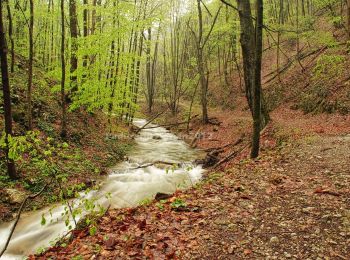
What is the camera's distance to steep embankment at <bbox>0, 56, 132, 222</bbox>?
27.4 feet

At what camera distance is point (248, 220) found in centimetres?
552

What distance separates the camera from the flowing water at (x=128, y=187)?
288 inches

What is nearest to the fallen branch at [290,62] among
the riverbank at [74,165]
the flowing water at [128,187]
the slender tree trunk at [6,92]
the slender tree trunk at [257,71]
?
the flowing water at [128,187]

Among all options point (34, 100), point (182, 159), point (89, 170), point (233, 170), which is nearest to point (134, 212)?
point (233, 170)

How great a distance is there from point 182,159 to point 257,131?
21.2ft

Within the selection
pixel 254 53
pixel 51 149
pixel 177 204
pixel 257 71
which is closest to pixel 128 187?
pixel 51 149

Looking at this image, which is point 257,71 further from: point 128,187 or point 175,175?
point 128,187

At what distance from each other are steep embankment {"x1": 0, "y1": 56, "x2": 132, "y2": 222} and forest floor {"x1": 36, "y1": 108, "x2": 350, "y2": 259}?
1339mm

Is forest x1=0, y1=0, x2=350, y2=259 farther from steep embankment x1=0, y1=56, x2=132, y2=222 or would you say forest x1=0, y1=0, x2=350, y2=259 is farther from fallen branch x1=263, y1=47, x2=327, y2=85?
fallen branch x1=263, y1=47, x2=327, y2=85

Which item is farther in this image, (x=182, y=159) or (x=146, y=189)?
(x=182, y=159)

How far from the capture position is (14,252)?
6762 mm

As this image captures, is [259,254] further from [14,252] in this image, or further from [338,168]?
[14,252]

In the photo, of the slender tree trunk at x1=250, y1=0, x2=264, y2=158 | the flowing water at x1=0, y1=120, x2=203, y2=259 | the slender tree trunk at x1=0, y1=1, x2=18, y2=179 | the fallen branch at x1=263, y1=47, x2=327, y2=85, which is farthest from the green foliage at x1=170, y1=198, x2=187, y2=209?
the fallen branch at x1=263, y1=47, x2=327, y2=85

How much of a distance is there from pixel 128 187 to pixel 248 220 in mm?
6296
